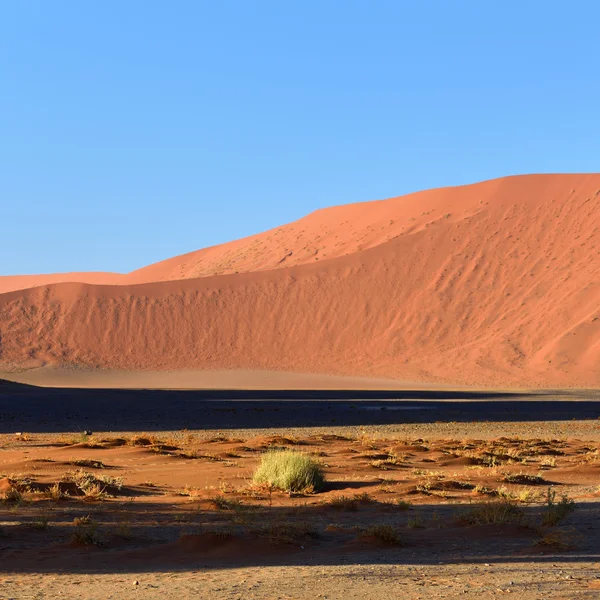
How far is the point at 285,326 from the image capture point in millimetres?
95750

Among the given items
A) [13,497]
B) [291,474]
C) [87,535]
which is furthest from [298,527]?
[13,497]

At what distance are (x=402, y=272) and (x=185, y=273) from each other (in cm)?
4328

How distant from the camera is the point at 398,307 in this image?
303ft

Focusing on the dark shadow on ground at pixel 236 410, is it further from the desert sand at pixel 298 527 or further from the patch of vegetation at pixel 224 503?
the patch of vegetation at pixel 224 503

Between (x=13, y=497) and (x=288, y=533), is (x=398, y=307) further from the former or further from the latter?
(x=288, y=533)

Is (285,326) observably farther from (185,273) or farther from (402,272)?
(185,273)

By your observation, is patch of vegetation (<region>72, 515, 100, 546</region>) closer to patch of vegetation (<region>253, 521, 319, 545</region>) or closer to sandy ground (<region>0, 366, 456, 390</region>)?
patch of vegetation (<region>253, 521, 319, 545</region>)

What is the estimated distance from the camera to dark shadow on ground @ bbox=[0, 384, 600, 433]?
34.4 m

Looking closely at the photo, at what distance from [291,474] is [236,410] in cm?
2713

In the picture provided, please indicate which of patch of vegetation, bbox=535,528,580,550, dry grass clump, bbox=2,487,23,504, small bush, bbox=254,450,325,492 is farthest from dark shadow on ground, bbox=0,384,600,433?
patch of vegetation, bbox=535,528,580,550

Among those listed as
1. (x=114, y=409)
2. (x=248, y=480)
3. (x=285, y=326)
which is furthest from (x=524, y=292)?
(x=248, y=480)

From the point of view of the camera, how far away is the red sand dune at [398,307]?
8106 centimetres

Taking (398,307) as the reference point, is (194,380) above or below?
below

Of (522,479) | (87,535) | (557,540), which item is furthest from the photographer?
(522,479)
